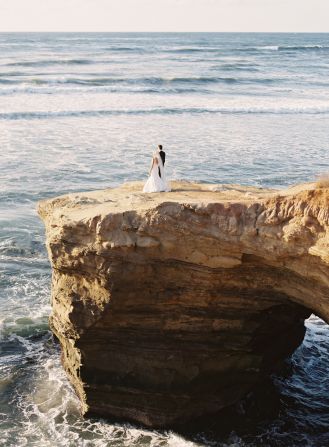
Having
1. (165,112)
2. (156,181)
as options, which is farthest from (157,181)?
(165,112)

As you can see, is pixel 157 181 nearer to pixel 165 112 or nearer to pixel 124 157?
pixel 124 157

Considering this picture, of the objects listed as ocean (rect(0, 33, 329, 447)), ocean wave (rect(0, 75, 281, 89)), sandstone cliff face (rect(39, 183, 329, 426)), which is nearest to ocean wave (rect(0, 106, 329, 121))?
ocean (rect(0, 33, 329, 447))

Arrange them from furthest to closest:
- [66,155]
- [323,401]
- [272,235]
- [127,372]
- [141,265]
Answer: [66,155]
[323,401]
[127,372]
[141,265]
[272,235]

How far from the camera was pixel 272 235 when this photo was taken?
9188 millimetres

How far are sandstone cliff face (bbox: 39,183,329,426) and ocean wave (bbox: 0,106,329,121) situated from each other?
2631 centimetres

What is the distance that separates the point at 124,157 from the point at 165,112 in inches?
506

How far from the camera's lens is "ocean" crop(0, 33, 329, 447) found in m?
10.8

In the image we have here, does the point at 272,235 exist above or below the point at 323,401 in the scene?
above

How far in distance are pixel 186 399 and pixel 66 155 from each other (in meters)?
18.0

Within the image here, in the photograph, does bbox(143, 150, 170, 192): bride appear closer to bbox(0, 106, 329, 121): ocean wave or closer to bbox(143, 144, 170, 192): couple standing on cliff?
bbox(143, 144, 170, 192): couple standing on cliff

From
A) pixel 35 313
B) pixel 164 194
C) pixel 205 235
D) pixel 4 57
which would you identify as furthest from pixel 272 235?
pixel 4 57

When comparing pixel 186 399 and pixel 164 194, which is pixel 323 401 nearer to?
pixel 186 399

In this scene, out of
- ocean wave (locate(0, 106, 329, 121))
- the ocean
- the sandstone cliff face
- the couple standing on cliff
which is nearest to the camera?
the sandstone cliff face

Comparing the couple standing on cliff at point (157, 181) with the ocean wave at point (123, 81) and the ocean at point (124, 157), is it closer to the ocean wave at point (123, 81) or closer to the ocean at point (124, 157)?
the ocean at point (124, 157)
